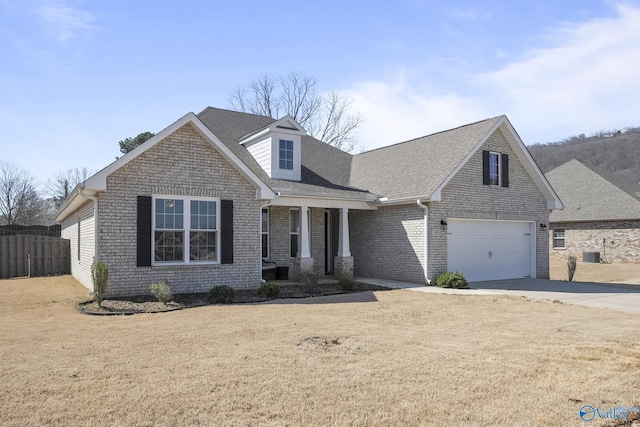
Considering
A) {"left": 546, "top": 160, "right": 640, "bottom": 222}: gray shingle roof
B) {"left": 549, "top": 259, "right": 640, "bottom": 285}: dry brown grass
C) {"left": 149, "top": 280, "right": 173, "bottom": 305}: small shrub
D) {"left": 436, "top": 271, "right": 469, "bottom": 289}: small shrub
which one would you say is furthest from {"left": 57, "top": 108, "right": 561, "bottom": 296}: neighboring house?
{"left": 546, "top": 160, "right": 640, "bottom": 222}: gray shingle roof

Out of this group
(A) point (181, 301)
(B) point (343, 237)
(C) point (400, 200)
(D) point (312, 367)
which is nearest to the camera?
(D) point (312, 367)

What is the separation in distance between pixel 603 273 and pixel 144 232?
20551mm

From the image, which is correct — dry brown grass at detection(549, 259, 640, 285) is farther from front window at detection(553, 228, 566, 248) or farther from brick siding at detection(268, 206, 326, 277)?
brick siding at detection(268, 206, 326, 277)

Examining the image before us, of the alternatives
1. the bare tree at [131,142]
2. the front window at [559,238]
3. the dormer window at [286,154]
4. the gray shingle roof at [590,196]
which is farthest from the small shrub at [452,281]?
the bare tree at [131,142]

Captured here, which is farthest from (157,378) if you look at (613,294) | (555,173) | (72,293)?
(555,173)

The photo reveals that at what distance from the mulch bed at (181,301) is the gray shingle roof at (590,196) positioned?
18886mm

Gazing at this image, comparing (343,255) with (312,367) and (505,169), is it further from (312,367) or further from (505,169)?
(312,367)

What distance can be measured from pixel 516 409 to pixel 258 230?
10.5m

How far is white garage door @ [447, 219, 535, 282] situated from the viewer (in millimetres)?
17484

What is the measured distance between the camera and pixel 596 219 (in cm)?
2953

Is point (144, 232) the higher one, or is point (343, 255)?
point (144, 232)

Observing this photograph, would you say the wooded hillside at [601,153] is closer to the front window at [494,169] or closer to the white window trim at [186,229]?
the front window at [494,169]

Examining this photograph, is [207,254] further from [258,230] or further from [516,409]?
[516,409]

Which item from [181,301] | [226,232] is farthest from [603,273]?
[181,301]
